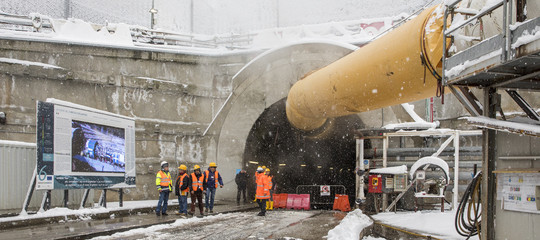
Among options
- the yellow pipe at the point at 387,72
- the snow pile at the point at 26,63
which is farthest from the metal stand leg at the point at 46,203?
the snow pile at the point at 26,63

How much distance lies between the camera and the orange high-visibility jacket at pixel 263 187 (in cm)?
1563

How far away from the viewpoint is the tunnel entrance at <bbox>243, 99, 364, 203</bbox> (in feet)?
73.0

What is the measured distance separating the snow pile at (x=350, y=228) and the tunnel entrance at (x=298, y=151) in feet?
24.2

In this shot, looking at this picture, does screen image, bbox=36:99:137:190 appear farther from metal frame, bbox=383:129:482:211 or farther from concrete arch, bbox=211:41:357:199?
metal frame, bbox=383:129:482:211

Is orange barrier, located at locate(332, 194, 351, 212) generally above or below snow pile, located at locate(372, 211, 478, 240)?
below

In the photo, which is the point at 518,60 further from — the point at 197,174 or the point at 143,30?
the point at 143,30

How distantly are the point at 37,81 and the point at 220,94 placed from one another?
7728 mm

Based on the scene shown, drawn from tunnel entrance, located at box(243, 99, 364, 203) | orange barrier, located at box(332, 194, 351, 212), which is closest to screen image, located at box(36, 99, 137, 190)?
tunnel entrance, located at box(243, 99, 364, 203)

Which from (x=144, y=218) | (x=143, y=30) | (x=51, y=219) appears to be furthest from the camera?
(x=143, y=30)

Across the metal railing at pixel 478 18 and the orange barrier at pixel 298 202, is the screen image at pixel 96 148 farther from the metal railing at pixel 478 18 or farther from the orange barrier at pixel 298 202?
the metal railing at pixel 478 18

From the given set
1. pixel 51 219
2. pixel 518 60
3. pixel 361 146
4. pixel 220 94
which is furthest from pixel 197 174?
pixel 518 60

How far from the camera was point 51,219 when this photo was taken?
39.5ft

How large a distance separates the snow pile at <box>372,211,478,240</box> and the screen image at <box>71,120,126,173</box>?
8.42m

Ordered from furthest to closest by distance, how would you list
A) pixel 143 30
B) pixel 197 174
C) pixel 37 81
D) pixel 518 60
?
1. pixel 143 30
2. pixel 37 81
3. pixel 197 174
4. pixel 518 60
